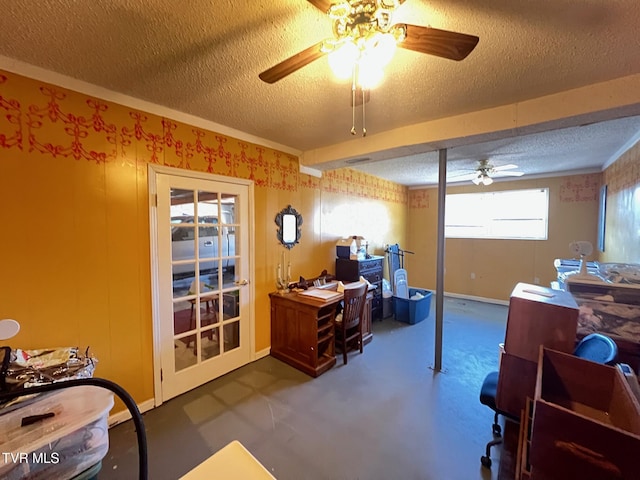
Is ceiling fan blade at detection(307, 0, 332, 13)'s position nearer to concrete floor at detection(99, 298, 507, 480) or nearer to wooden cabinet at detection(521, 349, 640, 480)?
wooden cabinet at detection(521, 349, 640, 480)

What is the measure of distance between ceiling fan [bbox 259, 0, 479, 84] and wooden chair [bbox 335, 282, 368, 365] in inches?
85.7

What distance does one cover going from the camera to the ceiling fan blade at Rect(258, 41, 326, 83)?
3.65 feet

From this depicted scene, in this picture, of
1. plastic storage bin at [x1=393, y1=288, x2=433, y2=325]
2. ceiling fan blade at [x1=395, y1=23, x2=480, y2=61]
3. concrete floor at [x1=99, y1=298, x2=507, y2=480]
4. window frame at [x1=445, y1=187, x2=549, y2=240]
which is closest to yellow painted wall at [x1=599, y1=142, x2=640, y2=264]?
Result: window frame at [x1=445, y1=187, x2=549, y2=240]

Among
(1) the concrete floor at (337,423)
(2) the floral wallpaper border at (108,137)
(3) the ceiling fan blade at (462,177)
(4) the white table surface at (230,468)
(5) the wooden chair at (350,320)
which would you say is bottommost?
(1) the concrete floor at (337,423)

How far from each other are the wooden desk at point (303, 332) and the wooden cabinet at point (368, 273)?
81 cm

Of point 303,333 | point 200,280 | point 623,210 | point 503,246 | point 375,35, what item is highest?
point 375,35

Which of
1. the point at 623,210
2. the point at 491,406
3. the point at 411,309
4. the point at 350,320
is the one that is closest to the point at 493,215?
the point at 623,210

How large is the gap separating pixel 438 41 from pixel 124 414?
3.03 m

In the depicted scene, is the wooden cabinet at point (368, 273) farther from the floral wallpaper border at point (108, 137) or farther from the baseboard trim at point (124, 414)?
the baseboard trim at point (124, 414)

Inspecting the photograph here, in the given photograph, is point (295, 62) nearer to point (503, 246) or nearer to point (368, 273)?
point (368, 273)

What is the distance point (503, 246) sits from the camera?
4.89 metres

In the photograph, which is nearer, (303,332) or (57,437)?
(57,437)

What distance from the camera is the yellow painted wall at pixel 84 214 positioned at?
1.57m

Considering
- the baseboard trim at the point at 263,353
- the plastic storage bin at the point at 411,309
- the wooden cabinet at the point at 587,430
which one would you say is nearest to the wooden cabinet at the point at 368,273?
the plastic storage bin at the point at 411,309
